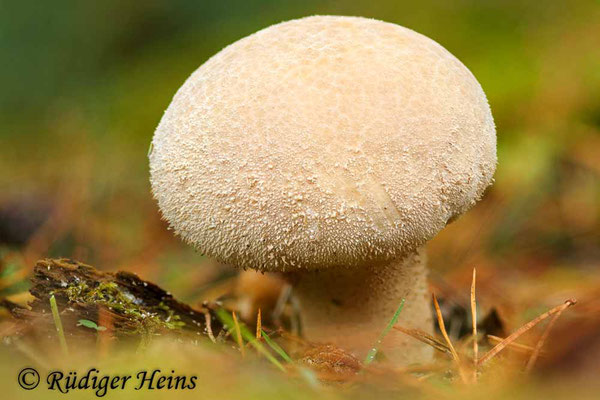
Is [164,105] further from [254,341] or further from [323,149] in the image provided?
[254,341]

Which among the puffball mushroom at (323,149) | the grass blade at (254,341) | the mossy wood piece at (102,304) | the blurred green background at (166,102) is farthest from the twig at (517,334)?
the blurred green background at (166,102)

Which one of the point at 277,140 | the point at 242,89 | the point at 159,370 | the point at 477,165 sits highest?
the point at 242,89

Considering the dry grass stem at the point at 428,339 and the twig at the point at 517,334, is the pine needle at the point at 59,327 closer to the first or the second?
the dry grass stem at the point at 428,339

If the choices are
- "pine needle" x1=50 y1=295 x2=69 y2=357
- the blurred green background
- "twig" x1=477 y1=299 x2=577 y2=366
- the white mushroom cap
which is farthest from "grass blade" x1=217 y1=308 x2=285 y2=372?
the blurred green background

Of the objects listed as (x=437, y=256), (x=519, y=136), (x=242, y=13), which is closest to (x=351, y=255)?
(x=437, y=256)

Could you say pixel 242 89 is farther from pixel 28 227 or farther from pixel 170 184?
pixel 28 227

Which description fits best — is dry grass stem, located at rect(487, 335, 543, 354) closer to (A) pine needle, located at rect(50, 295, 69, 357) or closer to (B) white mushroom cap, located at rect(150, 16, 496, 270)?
(B) white mushroom cap, located at rect(150, 16, 496, 270)

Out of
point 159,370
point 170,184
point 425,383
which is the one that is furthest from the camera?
point 170,184
